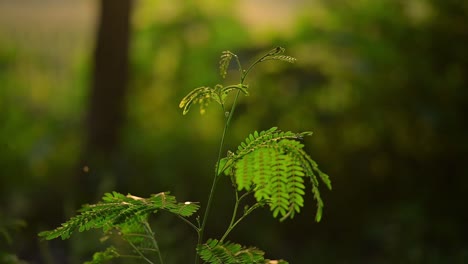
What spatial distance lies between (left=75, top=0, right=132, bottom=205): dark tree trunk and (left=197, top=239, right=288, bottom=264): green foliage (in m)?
3.31

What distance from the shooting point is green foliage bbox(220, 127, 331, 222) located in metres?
1.89

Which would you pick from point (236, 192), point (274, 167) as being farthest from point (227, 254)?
point (274, 167)

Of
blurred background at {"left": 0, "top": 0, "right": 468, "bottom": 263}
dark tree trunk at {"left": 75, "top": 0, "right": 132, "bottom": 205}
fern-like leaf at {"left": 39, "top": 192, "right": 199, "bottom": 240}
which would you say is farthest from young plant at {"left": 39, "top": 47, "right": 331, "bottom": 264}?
dark tree trunk at {"left": 75, "top": 0, "right": 132, "bottom": 205}

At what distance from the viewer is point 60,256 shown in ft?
15.4

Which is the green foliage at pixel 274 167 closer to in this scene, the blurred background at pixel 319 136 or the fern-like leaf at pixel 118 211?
the fern-like leaf at pixel 118 211

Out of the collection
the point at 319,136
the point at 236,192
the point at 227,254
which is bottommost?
the point at 227,254

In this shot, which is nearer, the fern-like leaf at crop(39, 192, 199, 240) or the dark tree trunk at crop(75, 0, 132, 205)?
the fern-like leaf at crop(39, 192, 199, 240)

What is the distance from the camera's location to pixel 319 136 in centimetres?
525

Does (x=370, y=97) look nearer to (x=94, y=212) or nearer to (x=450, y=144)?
(x=450, y=144)

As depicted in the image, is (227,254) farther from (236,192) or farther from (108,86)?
(108,86)

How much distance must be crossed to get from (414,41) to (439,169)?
3.02 ft

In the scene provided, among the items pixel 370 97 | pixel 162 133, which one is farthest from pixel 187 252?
pixel 370 97

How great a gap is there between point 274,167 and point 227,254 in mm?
270

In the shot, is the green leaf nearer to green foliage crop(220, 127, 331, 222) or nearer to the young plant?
the young plant
